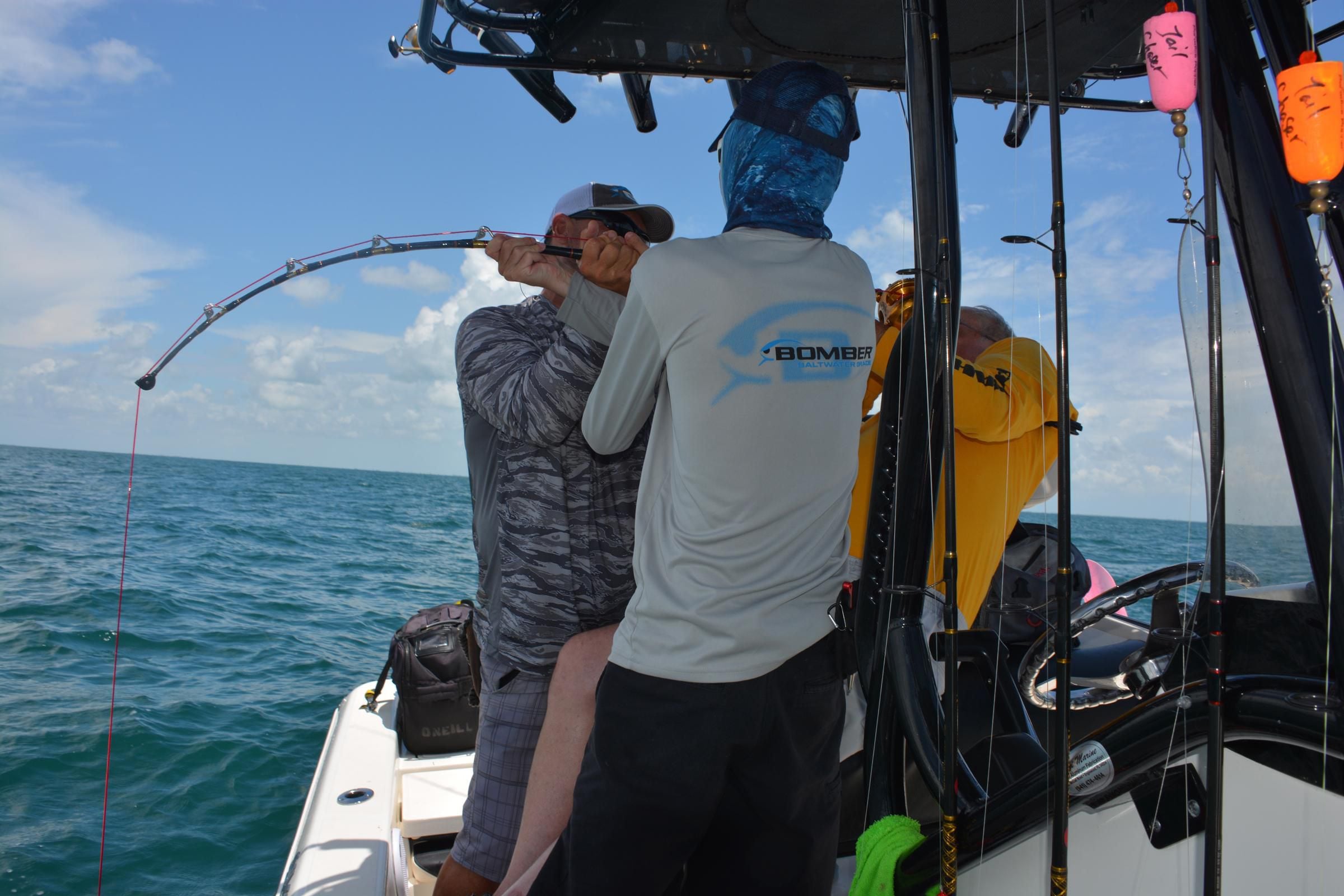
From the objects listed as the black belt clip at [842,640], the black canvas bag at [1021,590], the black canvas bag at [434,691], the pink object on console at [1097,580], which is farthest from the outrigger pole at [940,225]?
the pink object on console at [1097,580]

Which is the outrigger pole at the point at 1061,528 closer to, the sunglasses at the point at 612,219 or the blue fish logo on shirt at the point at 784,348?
the blue fish logo on shirt at the point at 784,348

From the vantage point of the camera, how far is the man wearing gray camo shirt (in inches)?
68.1

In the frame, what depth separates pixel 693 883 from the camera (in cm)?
146

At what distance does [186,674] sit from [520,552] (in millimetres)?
8720

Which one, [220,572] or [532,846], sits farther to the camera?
[220,572]

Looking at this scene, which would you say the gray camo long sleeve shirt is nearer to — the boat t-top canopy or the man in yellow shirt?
the man in yellow shirt

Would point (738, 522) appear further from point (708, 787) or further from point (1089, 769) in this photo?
point (1089, 769)

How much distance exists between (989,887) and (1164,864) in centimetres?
33

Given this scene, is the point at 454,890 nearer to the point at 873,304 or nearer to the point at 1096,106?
the point at 873,304

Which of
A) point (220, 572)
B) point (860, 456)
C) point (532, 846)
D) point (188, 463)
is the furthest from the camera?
point (188, 463)

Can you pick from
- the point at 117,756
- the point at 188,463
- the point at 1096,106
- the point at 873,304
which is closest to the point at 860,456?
the point at 873,304

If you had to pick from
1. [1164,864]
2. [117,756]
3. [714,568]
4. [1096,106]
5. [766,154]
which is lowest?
[117,756]

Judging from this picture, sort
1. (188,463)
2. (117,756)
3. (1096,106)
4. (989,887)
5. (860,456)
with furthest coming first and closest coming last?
1. (188,463)
2. (117,756)
3. (1096,106)
4. (860,456)
5. (989,887)

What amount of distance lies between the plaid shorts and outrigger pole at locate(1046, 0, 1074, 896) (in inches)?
39.6
